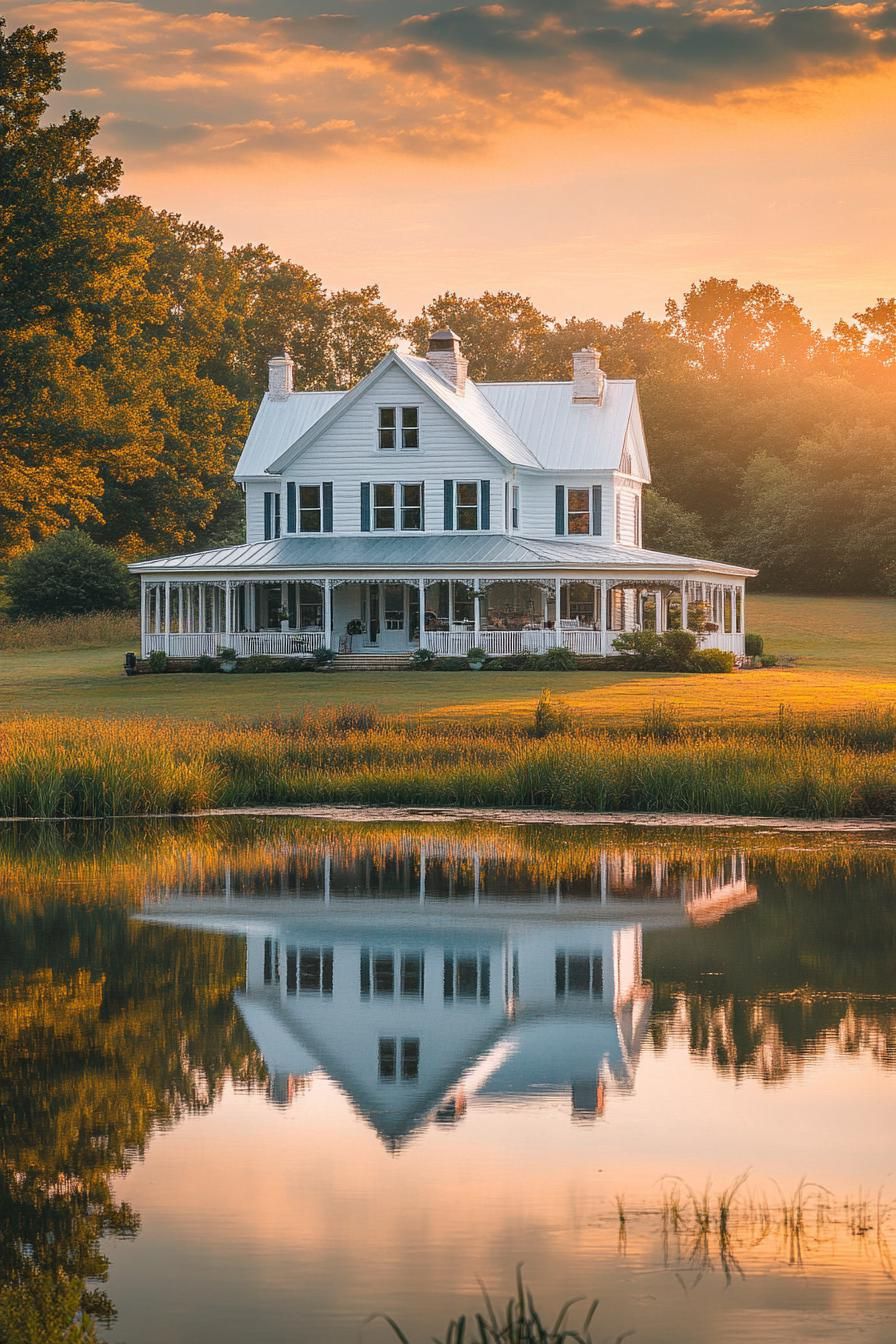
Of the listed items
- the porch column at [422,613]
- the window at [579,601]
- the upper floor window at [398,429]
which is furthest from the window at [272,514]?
the window at [579,601]

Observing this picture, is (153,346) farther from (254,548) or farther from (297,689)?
(297,689)

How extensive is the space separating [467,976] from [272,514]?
46.5 m

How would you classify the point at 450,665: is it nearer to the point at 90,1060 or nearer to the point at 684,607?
the point at 684,607

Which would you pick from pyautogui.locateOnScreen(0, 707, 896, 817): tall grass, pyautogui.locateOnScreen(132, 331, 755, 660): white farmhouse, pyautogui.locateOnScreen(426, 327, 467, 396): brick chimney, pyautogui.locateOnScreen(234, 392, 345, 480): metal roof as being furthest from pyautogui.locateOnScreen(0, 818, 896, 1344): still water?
pyautogui.locateOnScreen(234, 392, 345, 480): metal roof

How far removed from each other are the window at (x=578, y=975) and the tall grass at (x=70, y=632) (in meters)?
49.3

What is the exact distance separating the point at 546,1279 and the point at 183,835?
17790 millimetres

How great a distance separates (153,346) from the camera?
73312 mm

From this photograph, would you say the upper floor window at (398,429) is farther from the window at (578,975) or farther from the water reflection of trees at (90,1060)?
the window at (578,975)

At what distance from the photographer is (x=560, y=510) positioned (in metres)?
59.8

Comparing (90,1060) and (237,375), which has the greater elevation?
(237,375)

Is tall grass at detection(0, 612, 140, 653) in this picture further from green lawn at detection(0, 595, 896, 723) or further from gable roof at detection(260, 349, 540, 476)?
gable roof at detection(260, 349, 540, 476)

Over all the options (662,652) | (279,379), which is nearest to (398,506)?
(279,379)

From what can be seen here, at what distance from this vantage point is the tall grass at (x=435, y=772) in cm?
2759

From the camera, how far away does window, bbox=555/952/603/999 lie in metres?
16.1
